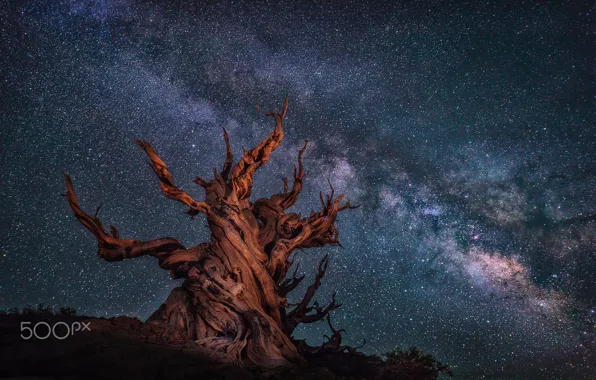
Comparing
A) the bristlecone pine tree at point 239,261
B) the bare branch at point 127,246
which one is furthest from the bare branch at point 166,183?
the bare branch at point 127,246

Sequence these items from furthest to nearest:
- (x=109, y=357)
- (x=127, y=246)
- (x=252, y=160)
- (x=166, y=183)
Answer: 1. (x=252, y=160)
2. (x=166, y=183)
3. (x=127, y=246)
4. (x=109, y=357)

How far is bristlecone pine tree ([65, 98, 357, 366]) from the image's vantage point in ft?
28.6

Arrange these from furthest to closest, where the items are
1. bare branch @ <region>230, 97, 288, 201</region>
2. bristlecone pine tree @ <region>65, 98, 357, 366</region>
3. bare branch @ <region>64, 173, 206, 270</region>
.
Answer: bare branch @ <region>230, 97, 288, 201</region> < bare branch @ <region>64, 173, 206, 270</region> < bristlecone pine tree @ <region>65, 98, 357, 366</region>

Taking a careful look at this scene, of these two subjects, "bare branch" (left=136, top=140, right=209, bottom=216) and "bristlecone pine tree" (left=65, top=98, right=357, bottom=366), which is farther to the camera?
"bare branch" (left=136, top=140, right=209, bottom=216)

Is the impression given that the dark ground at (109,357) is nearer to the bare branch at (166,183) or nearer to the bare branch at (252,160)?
the bare branch at (166,183)

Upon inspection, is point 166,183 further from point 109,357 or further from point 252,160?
point 109,357

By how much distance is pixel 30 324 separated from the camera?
255 inches

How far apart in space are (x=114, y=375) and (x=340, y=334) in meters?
7.57

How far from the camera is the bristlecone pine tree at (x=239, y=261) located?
8711 millimetres

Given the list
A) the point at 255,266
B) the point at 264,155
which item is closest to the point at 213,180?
the point at 264,155

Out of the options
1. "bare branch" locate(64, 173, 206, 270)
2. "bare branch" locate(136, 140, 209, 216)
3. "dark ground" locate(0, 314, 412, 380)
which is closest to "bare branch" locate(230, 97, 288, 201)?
"bare branch" locate(136, 140, 209, 216)

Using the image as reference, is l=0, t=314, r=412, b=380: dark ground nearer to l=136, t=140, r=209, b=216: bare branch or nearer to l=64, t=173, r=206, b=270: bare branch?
l=64, t=173, r=206, b=270: bare branch

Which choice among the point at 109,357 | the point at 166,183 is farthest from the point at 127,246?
the point at 109,357

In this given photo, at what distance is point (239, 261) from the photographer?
34.3 ft
